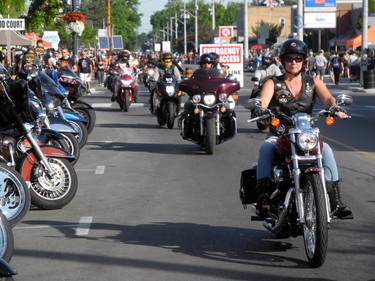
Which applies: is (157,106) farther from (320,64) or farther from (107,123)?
(320,64)

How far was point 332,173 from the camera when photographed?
26.1 feet

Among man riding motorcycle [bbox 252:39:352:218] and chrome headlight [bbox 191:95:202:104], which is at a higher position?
man riding motorcycle [bbox 252:39:352:218]

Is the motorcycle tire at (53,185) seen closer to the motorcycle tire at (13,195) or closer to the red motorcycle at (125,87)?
the motorcycle tire at (13,195)

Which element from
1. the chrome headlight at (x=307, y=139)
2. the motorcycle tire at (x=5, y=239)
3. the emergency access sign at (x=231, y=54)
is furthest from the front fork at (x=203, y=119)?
the emergency access sign at (x=231, y=54)

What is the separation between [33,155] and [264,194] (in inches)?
130

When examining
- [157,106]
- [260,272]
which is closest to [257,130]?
[157,106]

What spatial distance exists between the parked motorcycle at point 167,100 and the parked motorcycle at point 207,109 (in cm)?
461

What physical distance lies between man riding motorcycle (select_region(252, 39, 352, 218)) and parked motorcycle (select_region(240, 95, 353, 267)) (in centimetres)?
7

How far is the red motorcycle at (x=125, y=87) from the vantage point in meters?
27.9

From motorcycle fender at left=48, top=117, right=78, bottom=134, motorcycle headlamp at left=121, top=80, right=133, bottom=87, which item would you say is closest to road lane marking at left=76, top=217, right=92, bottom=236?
motorcycle fender at left=48, top=117, right=78, bottom=134

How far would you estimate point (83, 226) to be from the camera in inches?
383

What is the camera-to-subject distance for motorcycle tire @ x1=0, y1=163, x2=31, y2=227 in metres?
9.08

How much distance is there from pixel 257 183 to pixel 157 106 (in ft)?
45.4

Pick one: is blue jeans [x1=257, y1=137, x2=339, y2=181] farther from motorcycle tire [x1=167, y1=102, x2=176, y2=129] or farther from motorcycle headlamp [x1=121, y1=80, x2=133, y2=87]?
motorcycle headlamp [x1=121, y1=80, x2=133, y2=87]
